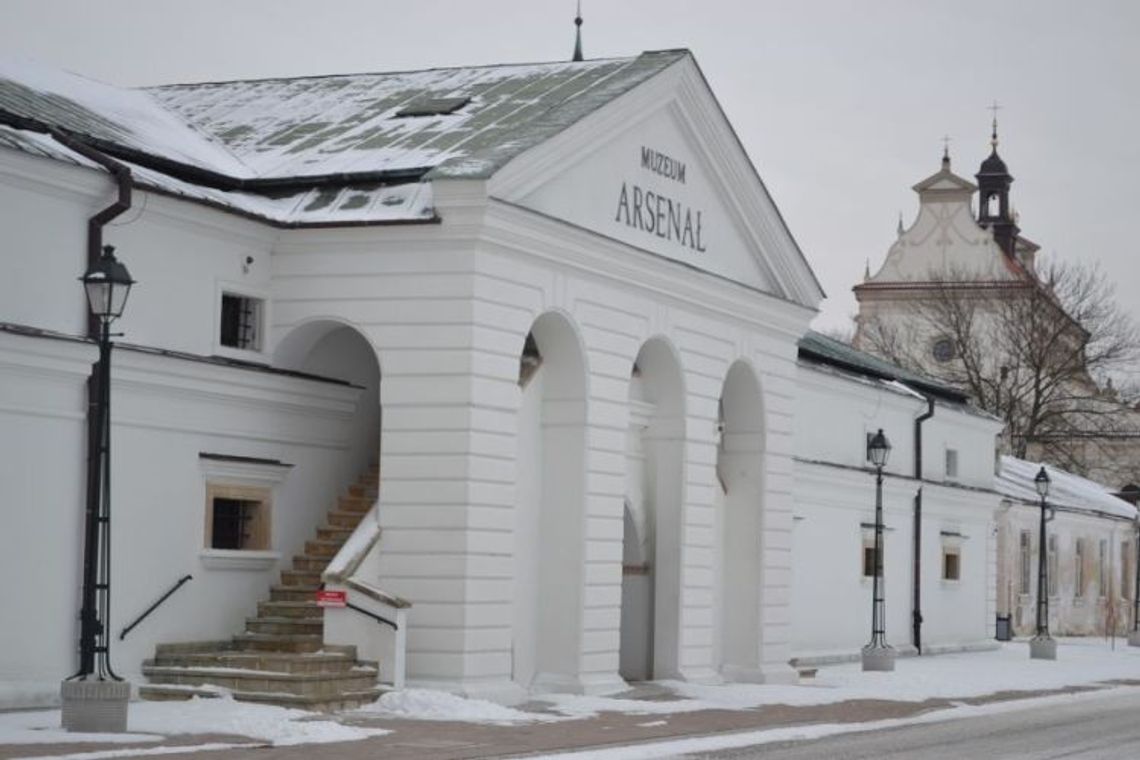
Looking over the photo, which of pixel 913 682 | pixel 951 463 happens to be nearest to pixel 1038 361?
pixel 951 463

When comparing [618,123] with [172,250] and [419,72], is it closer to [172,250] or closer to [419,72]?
[419,72]

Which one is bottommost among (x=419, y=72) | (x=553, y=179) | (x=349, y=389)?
(x=349, y=389)

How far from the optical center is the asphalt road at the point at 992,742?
20.9 metres

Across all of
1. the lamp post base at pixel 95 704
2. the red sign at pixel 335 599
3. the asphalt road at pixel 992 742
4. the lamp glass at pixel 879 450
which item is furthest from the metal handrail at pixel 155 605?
the lamp glass at pixel 879 450

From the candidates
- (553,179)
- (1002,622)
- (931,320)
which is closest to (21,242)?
(553,179)

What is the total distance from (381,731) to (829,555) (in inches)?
788

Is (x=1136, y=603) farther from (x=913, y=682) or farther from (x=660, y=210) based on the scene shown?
(x=660, y=210)

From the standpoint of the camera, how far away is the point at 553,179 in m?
26.7

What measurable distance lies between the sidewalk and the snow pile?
18 millimetres

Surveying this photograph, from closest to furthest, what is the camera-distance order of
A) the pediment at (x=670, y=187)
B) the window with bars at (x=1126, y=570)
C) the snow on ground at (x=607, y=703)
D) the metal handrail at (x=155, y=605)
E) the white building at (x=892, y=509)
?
1. the snow on ground at (x=607, y=703)
2. the metal handrail at (x=155, y=605)
3. the pediment at (x=670, y=187)
4. the white building at (x=892, y=509)
5. the window with bars at (x=1126, y=570)

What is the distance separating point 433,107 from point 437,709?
28.3ft

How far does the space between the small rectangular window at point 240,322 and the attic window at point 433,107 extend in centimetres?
407

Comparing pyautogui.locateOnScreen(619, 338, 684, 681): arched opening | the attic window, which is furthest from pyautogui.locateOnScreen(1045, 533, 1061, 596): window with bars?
the attic window

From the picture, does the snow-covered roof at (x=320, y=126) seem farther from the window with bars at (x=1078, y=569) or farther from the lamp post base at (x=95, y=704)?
the window with bars at (x=1078, y=569)
